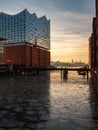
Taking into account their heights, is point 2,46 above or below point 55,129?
above

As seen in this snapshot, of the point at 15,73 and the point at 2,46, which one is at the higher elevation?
the point at 2,46

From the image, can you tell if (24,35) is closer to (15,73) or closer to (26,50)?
(26,50)

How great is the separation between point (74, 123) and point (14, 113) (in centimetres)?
719

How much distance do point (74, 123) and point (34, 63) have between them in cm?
17506

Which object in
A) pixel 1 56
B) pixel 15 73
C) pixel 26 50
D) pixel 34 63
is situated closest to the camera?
pixel 15 73

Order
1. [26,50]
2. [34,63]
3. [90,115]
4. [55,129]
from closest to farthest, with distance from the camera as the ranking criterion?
1. [55,129]
2. [90,115]
3. [26,50]
4. [34,63]

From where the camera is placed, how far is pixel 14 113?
2280 cm

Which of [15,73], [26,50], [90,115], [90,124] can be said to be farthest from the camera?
[26,50]

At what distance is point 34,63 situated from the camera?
193125 millimetres

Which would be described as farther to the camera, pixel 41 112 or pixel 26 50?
pixel 26 50

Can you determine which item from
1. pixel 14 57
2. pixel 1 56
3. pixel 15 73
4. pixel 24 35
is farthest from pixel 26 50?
pixel 15 73

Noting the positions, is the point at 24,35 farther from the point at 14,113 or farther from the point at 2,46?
the point at 14,113

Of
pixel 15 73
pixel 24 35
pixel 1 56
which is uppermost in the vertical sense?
pixel 24 35

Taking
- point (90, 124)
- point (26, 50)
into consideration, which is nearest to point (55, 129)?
point (90, 124)
